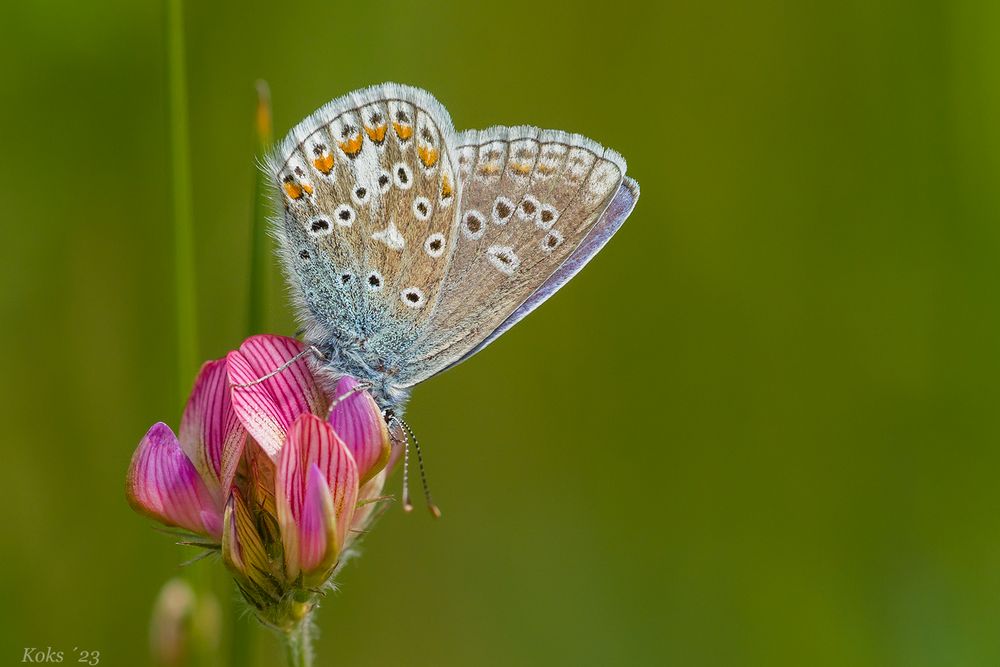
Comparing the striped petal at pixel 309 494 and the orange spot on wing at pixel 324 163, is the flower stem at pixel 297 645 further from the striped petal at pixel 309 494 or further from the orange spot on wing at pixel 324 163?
the orange spot on wing at pixel 324 163

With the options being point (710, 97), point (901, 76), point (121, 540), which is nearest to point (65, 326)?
point (121, 540)

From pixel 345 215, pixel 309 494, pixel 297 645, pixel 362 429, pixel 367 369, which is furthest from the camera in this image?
pixel 345 215

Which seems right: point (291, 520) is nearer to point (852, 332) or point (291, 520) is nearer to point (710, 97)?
point (852, 332)

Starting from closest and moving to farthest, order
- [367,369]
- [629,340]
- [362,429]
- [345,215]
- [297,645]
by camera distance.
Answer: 1. [297,645]
2. [362,429]
3. [367,369]
4. [345,215]
5. [629,340]

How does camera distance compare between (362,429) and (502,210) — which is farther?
(502,210)

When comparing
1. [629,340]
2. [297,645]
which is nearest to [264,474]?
[297,645]

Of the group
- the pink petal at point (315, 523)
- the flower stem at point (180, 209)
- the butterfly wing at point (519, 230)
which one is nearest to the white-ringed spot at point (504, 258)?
the butterfly wing at point (519, 230)

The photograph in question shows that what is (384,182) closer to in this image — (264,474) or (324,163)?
(324,163)
